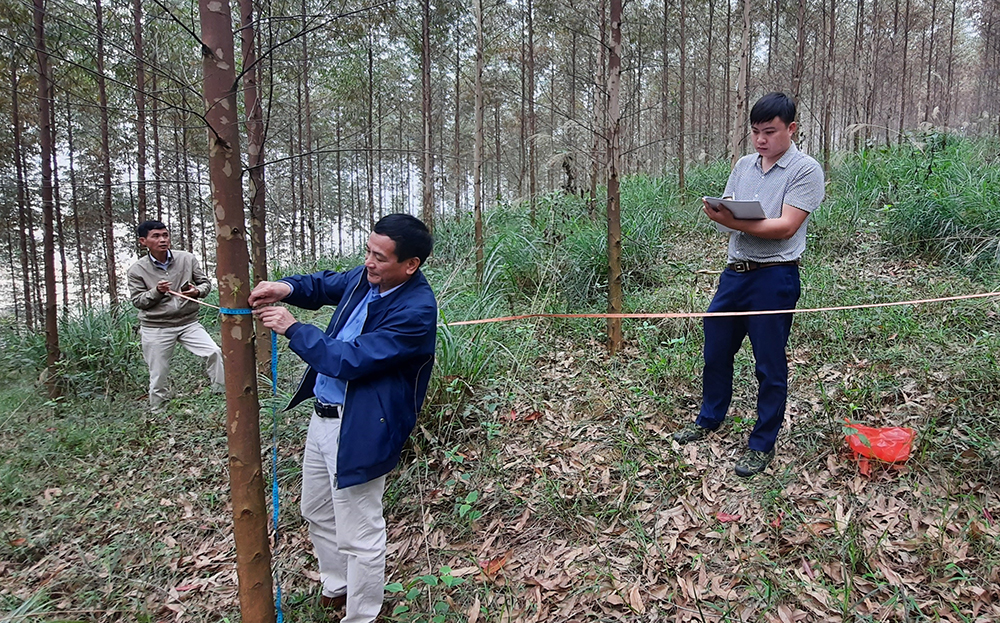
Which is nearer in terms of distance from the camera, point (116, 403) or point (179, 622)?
point (179, 622)

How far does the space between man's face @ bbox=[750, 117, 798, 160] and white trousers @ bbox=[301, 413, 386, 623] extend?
226 centimetres

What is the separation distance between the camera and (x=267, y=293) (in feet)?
5.67

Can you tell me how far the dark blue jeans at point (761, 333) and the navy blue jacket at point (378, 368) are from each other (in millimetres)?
1530

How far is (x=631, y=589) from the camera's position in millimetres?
2057

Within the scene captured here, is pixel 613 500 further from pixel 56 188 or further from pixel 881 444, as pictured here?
pixel 56 188

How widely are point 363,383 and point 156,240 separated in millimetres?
3537

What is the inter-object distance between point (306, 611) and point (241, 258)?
1677mm

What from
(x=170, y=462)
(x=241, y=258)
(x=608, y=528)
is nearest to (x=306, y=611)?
(x=608, y=528)

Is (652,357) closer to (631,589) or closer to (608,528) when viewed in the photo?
(608,528)

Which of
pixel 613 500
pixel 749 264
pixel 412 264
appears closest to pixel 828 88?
pixel 749 264

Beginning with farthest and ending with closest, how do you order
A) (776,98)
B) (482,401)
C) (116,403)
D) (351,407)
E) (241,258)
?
(116,403) → (482,401) → (776,98) → (351,407) → (241,258)

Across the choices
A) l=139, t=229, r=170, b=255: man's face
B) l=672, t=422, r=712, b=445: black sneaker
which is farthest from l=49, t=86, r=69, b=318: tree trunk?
l=672, t=422, r=712, b=445: black sneaker

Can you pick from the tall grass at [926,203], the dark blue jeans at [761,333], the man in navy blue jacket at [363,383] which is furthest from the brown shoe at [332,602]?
the tall grass at [926,203]

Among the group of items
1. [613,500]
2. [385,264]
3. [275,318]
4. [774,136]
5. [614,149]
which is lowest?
[613,500]
